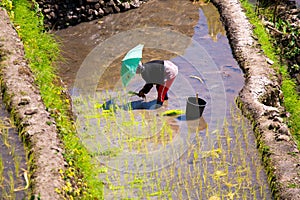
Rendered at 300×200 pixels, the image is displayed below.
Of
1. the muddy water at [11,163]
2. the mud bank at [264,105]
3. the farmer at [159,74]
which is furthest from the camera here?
the farmer at [159,74]

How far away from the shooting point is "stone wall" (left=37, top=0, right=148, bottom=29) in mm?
10836

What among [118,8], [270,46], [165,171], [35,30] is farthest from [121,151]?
[118,8]

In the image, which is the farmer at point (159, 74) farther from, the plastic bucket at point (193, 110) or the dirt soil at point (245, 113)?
the dirt soil at point (245, 113)

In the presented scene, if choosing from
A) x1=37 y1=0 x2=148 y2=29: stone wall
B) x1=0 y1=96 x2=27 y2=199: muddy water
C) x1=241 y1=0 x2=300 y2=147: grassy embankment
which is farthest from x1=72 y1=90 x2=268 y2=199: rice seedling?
x1=37 y1=0 x2=148 y2=29: stone wall

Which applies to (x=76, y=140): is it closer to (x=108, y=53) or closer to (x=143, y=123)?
(x=143, y=123)

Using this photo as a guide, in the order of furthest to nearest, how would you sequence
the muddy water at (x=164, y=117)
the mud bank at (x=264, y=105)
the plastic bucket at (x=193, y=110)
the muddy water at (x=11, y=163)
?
the plastic bucket at (x=193, y=110)
the muddy water at (x=164, y=117)
the mud bank at (x=264, y=105)
the muddy water at (x=11, y=163)

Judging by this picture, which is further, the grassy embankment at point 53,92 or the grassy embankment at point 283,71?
the grassy embankment at point 283,71

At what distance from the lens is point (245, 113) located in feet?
26.9

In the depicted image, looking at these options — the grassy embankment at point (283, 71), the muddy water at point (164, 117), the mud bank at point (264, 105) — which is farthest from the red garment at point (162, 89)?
the grassy embankment at point (283, 71)

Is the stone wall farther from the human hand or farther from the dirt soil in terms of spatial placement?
the human hand

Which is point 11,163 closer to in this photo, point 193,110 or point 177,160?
point 177,160

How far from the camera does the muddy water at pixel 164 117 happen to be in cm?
708

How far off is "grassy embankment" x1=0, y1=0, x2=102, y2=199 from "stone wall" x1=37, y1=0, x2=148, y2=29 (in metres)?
0.52

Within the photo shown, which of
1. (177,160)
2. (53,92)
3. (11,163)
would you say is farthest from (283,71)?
(11,163)
